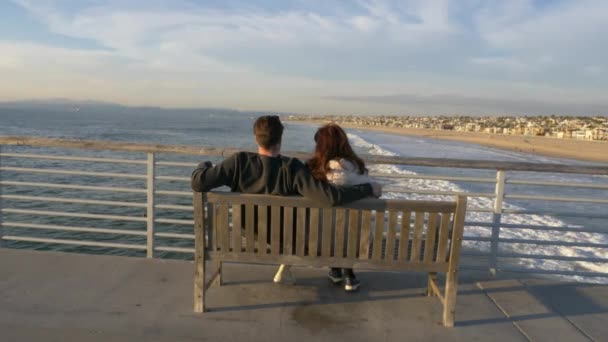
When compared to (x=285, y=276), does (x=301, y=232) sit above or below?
above

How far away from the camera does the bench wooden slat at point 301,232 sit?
3.05 metres

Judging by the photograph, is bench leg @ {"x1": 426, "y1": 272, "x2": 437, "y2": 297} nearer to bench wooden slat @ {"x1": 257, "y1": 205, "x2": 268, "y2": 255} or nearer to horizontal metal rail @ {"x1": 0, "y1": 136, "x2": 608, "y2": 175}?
horizontal metal rail @ {"x1": 0, "y1": 136, "x2": 608, "y2": 175}

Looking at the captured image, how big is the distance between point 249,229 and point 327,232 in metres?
0.53

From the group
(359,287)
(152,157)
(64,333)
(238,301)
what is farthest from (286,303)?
(152,157)

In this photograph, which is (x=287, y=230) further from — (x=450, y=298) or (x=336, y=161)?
(x=450, y=298)

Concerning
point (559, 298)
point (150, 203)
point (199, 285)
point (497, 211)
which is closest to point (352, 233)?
point (199, 285)

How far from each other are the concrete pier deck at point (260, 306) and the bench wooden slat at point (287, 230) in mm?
500

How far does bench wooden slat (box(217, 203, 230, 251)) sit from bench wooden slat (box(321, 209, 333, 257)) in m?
0.66

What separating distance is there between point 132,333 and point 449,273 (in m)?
2.14

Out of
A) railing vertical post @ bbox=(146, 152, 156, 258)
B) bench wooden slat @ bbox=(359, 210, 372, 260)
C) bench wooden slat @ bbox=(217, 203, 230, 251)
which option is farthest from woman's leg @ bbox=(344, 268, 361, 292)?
railing vertical post @ bbox=(146, 152, 156, 258)

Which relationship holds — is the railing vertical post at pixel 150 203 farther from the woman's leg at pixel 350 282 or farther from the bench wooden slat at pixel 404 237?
the bench wooden slat at pixel 404 237

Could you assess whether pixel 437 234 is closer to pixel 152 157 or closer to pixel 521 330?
pixel 521 330

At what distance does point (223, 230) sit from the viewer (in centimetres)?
313

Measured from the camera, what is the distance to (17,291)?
3455 mm
